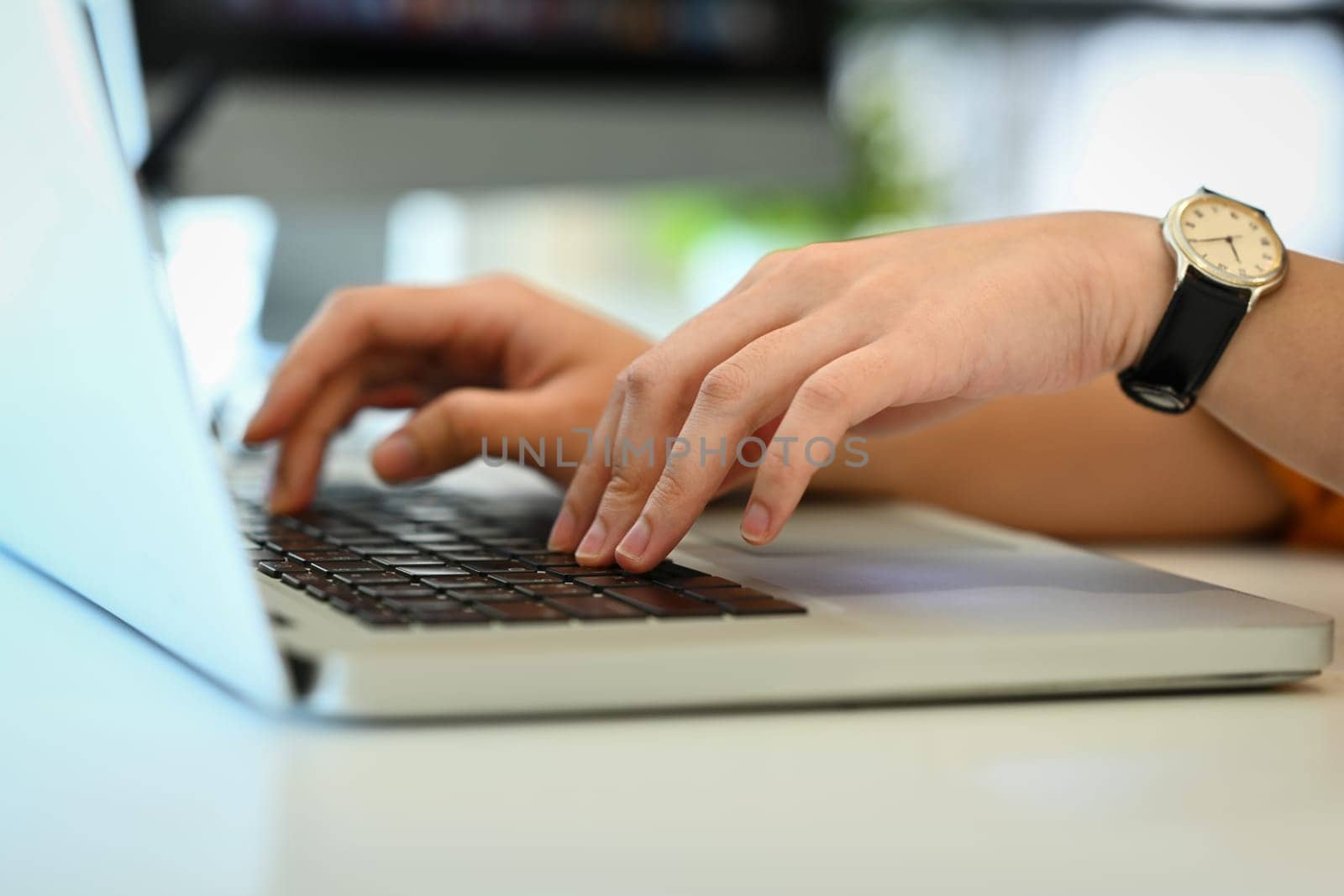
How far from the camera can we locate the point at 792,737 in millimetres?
349

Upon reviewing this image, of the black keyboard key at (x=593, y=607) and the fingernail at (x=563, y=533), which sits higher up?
the black keyboard key at (x=593, y=607)

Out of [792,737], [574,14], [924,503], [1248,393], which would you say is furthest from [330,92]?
[792,737]

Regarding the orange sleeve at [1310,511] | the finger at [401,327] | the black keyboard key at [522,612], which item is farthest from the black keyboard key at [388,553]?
the orange sleeve at [1310,511]

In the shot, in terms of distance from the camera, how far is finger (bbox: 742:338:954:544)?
46cm

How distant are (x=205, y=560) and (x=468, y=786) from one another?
80 millimetres

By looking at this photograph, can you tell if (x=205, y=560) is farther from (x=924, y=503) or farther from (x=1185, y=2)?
(x=1185, y=2)

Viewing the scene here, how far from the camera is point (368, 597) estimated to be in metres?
0.41

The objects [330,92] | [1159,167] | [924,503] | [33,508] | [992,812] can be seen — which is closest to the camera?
[992,812]

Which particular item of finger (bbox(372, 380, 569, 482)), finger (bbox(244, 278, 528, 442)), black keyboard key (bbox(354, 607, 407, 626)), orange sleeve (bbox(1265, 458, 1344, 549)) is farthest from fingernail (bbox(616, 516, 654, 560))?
orange sleeve (bbox(1265, 458, 1344, 549))

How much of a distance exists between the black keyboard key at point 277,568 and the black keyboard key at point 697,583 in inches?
4.7

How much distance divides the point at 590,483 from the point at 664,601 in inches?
5.8

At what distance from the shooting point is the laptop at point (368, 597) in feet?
1.10

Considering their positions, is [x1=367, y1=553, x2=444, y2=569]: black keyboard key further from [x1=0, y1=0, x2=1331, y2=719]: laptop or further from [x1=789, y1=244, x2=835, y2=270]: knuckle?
[x1=789, y1=244, x2=835, y2=270]: knuckle

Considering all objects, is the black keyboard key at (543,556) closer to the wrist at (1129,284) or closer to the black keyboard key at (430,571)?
the black keyboard key at (430,571)
